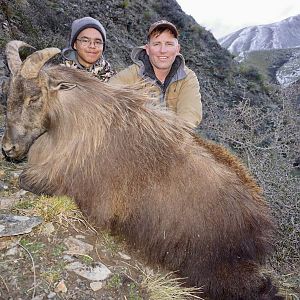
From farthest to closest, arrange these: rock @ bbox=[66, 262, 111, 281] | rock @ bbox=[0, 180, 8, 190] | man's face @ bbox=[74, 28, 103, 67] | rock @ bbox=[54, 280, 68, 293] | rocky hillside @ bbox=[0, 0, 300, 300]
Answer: man's face @ bbox=[74, 28, 103, 67] → rock @ bbox=[0, 180, 8, 190] → rock @ bbox=[66, 262, 111, 281] → rocky hillside @ bbox=[0, 0, 300, 300] → rock @ bbox=[54, 280, 68, 293]

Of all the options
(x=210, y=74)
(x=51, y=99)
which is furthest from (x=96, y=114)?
(x=210, y=74)

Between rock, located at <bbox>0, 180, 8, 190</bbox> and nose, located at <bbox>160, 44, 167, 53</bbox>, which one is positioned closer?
rock, located at <bbox>0, 180, 8, 190</bbox>

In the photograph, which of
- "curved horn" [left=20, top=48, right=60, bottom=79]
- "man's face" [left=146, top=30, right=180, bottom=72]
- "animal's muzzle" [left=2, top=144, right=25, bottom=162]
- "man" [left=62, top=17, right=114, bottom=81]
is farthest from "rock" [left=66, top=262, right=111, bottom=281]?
"man" [left=62, top=17, right=114, bottom=81]

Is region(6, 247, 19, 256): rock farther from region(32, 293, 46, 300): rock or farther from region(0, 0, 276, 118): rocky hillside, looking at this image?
region(0, 0, 276, 118): rocky hillside

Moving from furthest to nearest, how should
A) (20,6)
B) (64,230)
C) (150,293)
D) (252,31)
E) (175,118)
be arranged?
1. (252,31)
2. (20,6)
3. (175,118)
4. (64,230)
5. (150,293)

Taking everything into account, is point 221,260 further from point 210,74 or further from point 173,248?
point 210,74

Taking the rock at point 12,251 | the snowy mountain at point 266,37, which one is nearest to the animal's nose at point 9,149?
the rock at point 12,251

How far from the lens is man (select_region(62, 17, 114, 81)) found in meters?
5.97

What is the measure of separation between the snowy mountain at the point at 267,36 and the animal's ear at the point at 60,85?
185 feet

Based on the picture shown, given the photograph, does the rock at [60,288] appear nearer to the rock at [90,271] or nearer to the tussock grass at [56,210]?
the rock at [90,271]

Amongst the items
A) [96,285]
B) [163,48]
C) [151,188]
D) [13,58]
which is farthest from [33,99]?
[163,48]

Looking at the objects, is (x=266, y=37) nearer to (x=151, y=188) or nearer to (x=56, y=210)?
(x=151, y=188)

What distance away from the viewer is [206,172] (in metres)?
4.34

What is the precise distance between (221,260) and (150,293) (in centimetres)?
79
